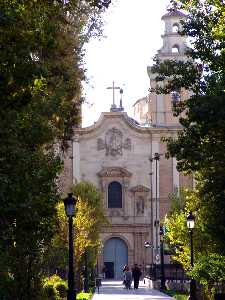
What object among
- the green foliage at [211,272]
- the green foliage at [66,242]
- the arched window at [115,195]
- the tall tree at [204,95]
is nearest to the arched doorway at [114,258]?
the arched window at [115,195]

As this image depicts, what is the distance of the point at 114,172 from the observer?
71562mm

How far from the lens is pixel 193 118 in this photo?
19.7 m

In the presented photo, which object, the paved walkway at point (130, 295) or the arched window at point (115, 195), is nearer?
the paved walkway at point (130, 295)

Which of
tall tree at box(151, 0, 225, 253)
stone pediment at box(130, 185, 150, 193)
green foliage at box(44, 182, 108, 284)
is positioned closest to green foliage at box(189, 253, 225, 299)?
tall tree at box(151, 0, 225, 253)

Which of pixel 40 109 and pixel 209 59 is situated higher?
pixel 209 59

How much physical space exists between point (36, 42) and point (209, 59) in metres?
8.38

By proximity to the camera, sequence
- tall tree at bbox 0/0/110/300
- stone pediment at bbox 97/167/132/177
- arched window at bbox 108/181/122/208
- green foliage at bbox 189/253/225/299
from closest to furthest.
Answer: tall tree at bbox 0/0/110/300 < green foliage at bbox 189/253/225/299 < arched window at bbox 108/181/122/208 < stone pediment at bbox 97/167/132/177

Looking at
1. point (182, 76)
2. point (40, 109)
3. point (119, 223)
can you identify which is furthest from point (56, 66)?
point (119, 223)

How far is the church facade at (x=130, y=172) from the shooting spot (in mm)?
70562

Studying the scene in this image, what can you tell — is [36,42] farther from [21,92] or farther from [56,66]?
[56,66]

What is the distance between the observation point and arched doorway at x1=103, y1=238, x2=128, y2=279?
2763 inches

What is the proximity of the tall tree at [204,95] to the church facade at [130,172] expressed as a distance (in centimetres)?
4873

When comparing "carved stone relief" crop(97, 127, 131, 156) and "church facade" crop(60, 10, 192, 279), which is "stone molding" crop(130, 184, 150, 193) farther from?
"carved stone relief" crop(97, 127, 131, 156)

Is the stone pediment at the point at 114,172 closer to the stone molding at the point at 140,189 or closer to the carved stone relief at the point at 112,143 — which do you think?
the stone molding at the point at 140,189
